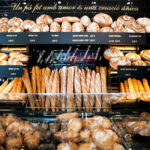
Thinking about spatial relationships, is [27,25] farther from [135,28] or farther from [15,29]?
[135,28]

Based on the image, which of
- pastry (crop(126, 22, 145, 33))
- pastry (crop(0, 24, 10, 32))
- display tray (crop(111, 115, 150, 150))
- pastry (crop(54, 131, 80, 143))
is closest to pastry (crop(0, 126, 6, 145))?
pastry (crop(54, 131, 80, 143))

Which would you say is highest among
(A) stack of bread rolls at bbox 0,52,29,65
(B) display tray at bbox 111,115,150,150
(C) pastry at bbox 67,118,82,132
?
(A) stack of bread rolls at bbox 0,52,29,65

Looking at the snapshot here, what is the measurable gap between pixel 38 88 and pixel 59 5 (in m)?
1.20

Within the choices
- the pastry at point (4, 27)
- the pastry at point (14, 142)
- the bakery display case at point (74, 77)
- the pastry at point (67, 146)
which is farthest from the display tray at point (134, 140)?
the pastry at point (4, 27)

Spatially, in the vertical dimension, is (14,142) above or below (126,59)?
below

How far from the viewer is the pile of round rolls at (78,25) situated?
6.71 ft

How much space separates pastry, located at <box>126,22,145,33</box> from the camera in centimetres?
203

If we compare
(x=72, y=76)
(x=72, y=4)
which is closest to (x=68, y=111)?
(x=72, y=76)

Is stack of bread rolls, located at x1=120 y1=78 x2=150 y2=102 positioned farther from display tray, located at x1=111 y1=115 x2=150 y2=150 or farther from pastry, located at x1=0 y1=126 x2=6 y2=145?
pastry, located at x1=0 y1=126 x2=6 y2=145

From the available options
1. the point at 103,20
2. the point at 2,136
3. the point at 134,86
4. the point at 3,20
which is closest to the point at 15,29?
the point at 3,20

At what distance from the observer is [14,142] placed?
3.42 feet

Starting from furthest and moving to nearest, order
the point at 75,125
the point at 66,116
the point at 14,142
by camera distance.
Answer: the point at 66,116 < the point at 75,125 < the point at 14,142

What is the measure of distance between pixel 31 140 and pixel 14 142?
0.10 metres

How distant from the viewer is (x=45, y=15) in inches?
88.3
